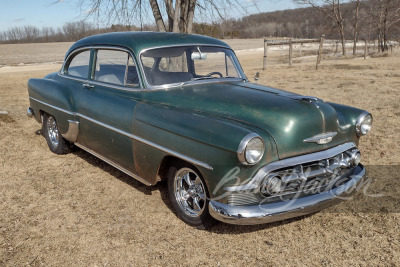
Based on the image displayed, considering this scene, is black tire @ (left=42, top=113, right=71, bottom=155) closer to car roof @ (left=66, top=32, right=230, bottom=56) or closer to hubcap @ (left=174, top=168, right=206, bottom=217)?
car roof @ (left=66, top=32, right=230, bottom=56)

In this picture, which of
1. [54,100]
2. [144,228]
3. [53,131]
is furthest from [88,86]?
[144,228]

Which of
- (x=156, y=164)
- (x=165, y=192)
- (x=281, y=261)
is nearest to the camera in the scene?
(x=281, y=261)

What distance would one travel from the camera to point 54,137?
5168mm

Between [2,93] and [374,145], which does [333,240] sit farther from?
[2,93]

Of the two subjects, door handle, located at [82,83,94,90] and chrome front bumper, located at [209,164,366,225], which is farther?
door handle, located at [82,83,94,90]

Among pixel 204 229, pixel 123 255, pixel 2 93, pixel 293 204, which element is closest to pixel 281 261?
pixel 293 204

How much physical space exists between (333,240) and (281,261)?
561 millimetres

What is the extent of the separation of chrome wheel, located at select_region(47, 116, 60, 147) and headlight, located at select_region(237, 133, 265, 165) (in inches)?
134

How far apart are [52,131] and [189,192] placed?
9.80 feet

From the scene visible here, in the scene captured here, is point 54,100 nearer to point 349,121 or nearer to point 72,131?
point 72,131

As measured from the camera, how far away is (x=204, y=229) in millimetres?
3045

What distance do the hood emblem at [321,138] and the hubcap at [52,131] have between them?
3.66 m

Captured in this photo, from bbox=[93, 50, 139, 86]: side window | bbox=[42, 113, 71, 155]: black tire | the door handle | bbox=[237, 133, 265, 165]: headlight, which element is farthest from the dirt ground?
bbox=[93, 50, 139, 86]: side window

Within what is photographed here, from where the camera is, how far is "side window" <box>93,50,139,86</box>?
3732 millimetres
